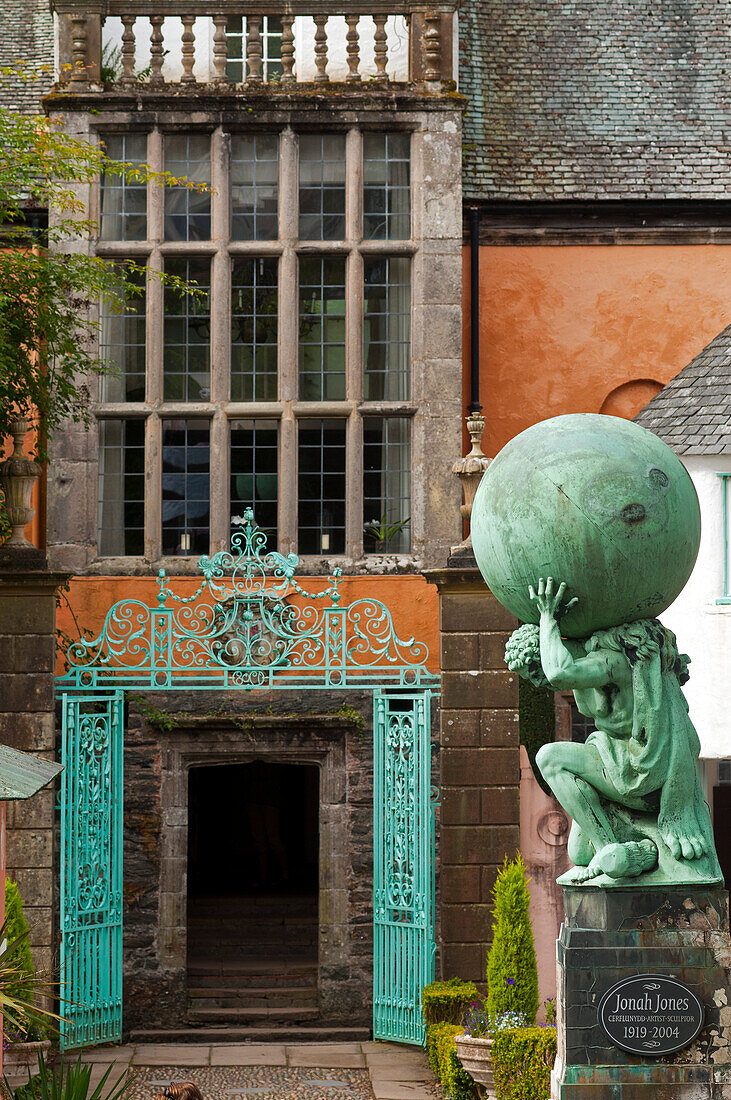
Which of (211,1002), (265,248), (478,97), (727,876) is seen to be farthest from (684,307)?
(211,1002)

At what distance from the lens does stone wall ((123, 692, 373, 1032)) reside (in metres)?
12.8

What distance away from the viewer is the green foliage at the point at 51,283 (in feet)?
37.8

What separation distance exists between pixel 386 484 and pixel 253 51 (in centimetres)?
410

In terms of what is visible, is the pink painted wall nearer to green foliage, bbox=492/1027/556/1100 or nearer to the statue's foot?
green foliage, bbox=492/1027/556/1100

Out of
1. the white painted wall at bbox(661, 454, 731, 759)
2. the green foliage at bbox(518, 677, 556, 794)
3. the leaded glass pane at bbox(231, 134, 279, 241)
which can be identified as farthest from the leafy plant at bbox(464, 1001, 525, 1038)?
the leaded glass pane at bbox(231, 134, 279, 241)

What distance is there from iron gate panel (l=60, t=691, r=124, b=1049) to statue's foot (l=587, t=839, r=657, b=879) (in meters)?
6.17

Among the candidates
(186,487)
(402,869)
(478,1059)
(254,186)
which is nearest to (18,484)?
(186,487)

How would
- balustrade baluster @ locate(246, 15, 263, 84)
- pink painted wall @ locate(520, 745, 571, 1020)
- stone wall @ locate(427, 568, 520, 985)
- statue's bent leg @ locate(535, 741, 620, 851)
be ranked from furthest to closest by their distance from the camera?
balustrade baluster @ locate(246, 15, 263, 84), pink painted wall @ locate(520, 745, 571, 1020), stone wall @ locate(427, 568, 520, 985), statue's bent leg @ locate(535, 741, 620, 851)

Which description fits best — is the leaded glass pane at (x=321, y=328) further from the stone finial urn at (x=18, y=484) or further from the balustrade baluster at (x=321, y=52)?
the stone finial urn at (x=18, y=484)

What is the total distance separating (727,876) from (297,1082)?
5.40 metres

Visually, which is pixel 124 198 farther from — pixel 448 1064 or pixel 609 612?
pixel 609 612

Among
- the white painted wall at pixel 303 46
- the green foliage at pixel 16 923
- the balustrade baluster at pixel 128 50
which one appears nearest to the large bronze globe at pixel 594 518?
the green foliage at pixel 16 923

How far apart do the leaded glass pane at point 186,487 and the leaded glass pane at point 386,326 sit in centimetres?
160

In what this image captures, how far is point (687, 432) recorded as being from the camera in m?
12.4
